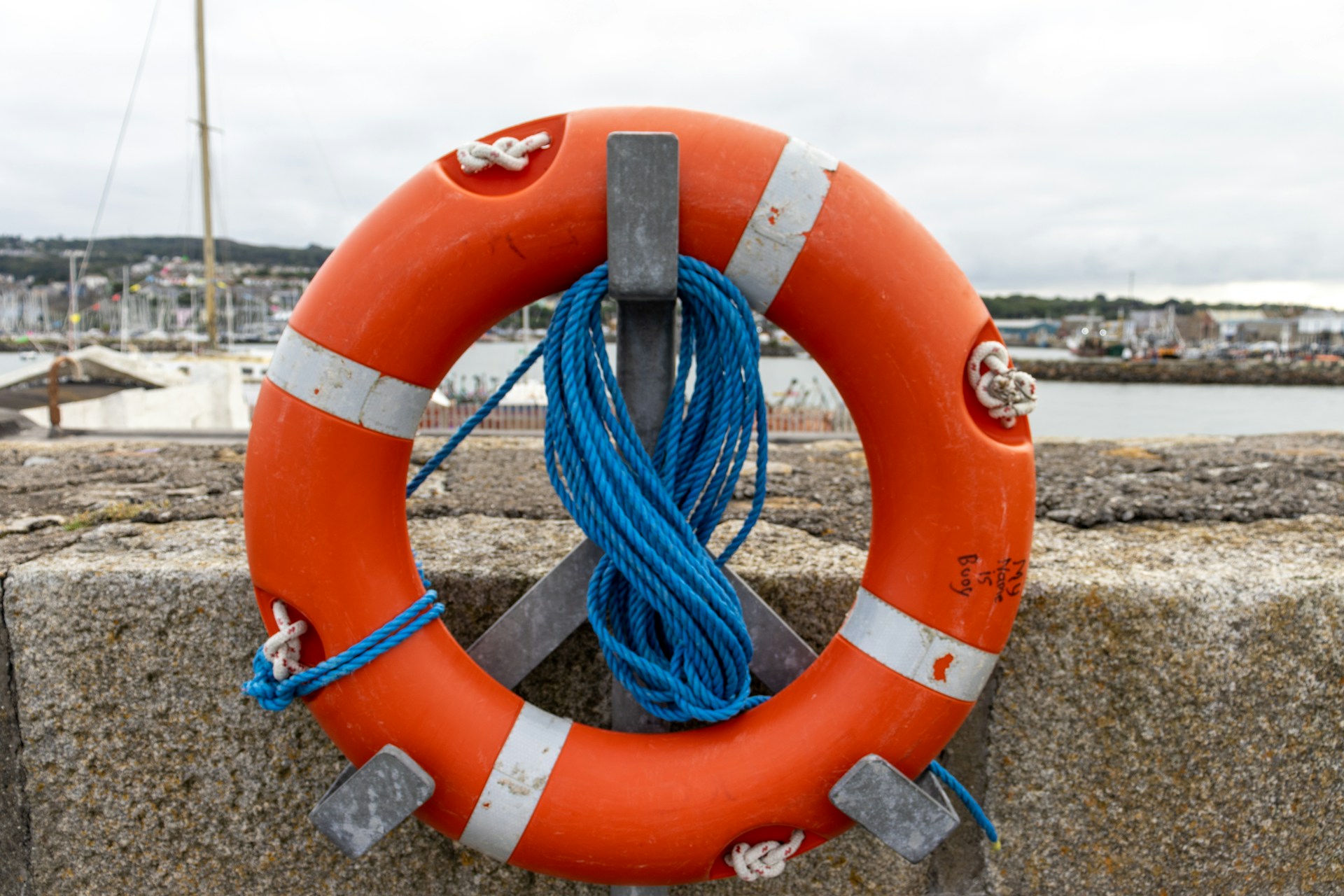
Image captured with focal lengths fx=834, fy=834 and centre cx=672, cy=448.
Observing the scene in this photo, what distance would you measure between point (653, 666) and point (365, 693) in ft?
1.25

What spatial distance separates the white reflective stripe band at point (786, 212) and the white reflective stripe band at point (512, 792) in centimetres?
69

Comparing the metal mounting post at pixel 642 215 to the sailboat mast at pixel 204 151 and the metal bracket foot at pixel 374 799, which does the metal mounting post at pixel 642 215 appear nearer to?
the metal bracket foot at pixel 374 799

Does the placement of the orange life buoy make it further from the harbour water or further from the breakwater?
the breakwater

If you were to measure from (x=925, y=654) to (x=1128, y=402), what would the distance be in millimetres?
27230

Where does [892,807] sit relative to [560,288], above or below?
below

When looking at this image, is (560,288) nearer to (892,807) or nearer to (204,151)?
(892,807)

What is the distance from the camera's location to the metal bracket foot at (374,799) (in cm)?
105

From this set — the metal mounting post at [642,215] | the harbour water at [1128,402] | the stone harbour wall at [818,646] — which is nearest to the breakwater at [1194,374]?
the harbour water at [1128,402]

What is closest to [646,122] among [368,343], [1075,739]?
[368,343]

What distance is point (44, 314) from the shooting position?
2218 inches

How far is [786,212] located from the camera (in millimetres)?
1078

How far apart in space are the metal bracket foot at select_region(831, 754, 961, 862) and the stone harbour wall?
0.96 ft

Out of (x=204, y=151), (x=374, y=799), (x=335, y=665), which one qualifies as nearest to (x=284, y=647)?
(x=335, y=665)

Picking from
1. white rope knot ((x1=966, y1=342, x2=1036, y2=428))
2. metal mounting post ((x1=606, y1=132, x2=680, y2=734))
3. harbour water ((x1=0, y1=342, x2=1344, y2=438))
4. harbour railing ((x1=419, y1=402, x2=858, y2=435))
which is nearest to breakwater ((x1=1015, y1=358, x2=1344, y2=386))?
harbour water ((x1=0, y1=342, x2=1344, y2=438))
